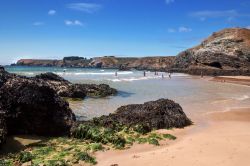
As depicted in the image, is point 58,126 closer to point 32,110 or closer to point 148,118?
point 32,110

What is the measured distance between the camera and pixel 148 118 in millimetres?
12469

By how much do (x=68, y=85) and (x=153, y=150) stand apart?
1415 cm

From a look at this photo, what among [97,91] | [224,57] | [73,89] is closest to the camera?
[73,89]

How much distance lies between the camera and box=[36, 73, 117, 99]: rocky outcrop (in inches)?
849

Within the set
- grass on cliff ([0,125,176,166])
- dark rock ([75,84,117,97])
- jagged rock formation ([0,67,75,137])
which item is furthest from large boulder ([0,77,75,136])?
dark rock ([75,84,117,97])

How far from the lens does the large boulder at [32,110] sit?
10430mm

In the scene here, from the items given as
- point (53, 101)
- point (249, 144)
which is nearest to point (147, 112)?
point (53, 101)

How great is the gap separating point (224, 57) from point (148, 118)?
76151 millimetres

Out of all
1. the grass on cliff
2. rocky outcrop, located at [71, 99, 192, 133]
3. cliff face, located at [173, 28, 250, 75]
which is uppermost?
cliff face, located at [173, 28, 250, 75]

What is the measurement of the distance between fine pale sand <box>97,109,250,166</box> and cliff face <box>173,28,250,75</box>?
64.6 meters

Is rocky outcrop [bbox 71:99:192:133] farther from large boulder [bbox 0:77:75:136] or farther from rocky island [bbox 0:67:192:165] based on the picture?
large boulder [bbox 0:77:75:136]

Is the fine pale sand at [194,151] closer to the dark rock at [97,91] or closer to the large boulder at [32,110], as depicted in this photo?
the large boulder at [32,110]

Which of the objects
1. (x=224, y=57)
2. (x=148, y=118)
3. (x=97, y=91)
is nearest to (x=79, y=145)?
(x=148, y=118)

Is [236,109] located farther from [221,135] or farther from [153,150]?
[153,150]
